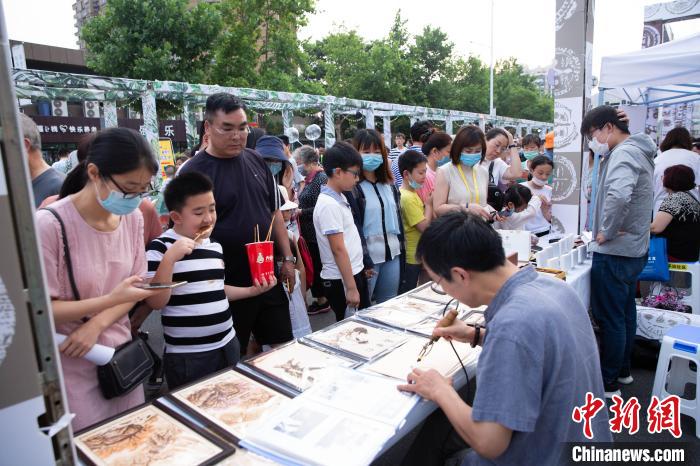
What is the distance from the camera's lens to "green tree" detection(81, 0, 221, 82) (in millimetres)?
10852

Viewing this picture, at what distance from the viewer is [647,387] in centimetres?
301

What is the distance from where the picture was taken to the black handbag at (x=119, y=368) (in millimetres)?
1418

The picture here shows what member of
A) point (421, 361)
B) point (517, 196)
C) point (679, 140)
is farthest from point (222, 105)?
point (679, 140)

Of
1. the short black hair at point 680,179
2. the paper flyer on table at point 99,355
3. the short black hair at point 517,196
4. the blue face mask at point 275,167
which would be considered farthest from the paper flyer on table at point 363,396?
the short black hair at point 680,179

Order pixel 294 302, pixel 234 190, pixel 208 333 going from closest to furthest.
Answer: pixel 208 333, pixel 234 190, pixel 294 302

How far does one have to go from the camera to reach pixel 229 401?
4.77 feet

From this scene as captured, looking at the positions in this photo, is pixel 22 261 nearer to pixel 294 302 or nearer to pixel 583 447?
pixel 583 447

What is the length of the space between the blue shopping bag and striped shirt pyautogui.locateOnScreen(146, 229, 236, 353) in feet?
11.1

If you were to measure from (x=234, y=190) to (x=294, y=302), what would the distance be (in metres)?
0.74

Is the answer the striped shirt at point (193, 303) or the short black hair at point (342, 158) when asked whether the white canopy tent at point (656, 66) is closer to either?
the short black hair at point (342, 158)

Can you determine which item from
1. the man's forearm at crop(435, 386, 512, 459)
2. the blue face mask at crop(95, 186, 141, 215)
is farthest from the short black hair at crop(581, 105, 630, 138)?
the blue face mask at crop(95, 186, 141, 215)

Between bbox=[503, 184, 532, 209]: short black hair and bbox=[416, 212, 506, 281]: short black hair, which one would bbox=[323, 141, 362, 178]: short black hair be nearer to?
bbox=[416, 212, 506, 281]: short black hair

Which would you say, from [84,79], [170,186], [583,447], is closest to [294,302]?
[170,186]

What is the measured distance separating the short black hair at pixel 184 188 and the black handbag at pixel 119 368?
1.61 ft
